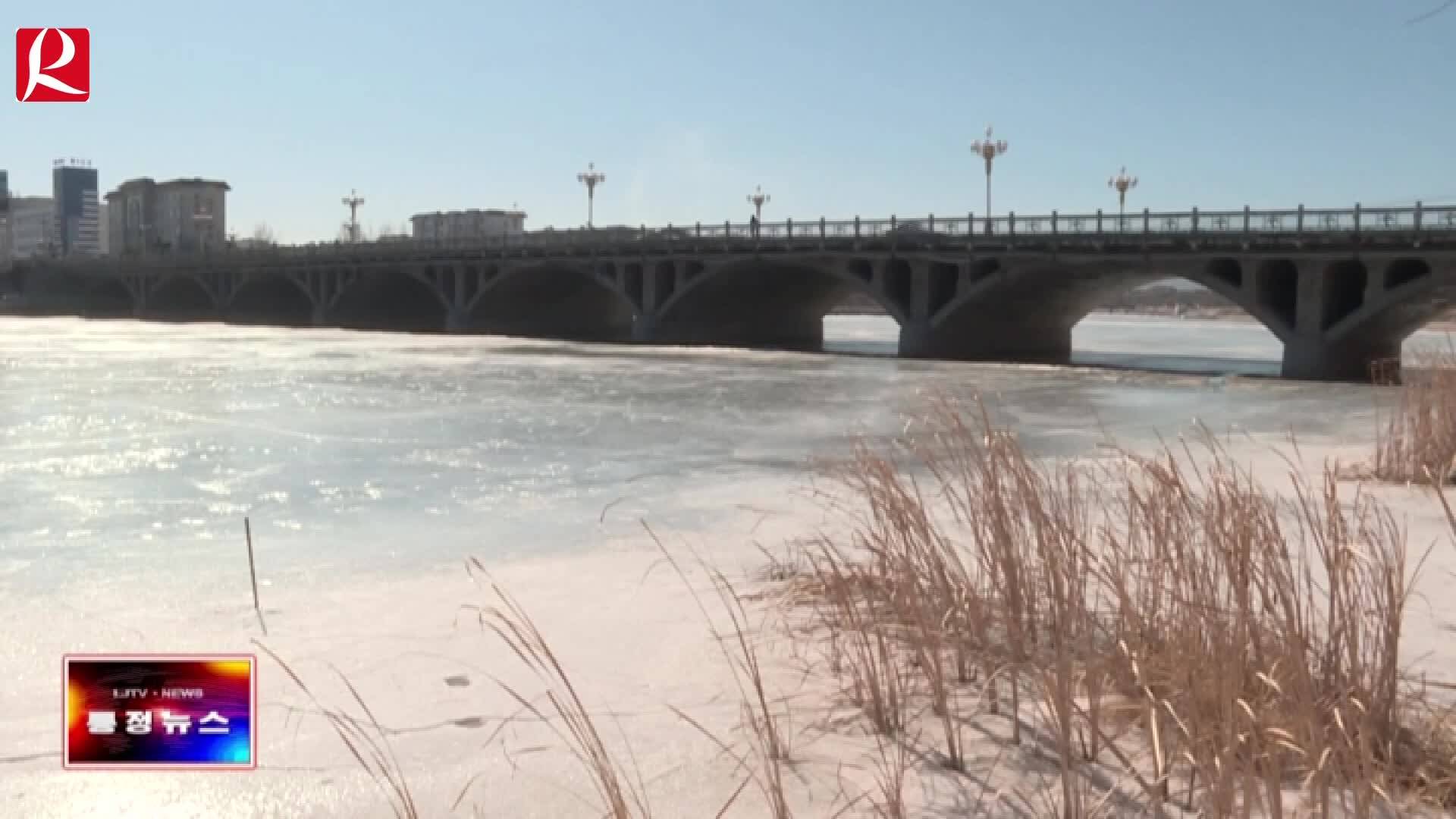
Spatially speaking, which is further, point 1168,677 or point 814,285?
point 814,285

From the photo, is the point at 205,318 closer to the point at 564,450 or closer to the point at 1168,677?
the point at 564,450

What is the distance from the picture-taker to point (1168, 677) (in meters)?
5.18

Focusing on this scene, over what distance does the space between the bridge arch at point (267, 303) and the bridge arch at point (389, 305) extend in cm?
857

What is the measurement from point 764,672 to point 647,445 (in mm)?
12258

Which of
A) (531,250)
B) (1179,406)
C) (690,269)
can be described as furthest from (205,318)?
(1179,406)

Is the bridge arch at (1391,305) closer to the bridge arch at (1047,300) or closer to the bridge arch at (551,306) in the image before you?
the bridge arch at (1047,300)

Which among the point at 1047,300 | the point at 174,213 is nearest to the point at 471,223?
the point at 174,213

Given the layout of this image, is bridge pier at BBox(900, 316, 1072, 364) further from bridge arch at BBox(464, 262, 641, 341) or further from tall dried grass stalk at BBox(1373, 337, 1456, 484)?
tall dried grass stalk at BBox(1373, 337, 1456, 484)

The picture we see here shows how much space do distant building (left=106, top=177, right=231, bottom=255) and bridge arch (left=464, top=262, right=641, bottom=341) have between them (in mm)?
72966

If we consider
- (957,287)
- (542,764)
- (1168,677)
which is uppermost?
(957,287)

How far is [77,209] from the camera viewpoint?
617 ft

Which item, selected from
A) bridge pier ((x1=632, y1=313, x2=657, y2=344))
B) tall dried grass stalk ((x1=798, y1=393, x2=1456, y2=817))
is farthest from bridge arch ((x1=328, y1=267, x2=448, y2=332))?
tall dried grass stalk ((x1=798, y1=393, x2=1456, y2=817))

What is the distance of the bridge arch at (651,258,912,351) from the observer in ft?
173
